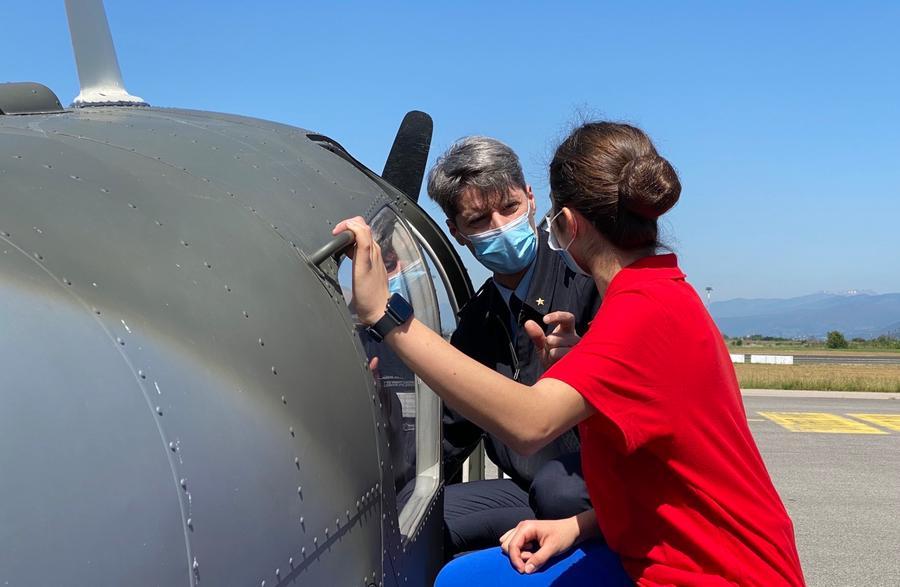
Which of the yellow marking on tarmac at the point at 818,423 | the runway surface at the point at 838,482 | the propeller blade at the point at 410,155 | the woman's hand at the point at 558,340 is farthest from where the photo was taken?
the yellow marking on tarmac at the point at 818,423

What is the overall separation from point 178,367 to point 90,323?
→ 0.17 m

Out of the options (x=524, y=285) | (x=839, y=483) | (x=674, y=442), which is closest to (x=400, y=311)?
(x=674, y=442)

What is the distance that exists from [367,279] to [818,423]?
49.2 feet

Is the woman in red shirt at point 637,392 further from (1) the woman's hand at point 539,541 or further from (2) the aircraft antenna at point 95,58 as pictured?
(2) the aircraft antenna at point 95,58

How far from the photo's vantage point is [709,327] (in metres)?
2.04

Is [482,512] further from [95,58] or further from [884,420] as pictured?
[884,420]

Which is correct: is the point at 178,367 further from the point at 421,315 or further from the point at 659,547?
the point at 421,315

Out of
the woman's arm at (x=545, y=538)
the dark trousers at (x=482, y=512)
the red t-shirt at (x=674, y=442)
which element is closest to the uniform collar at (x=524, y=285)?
the dark trousers at (x=482, y=512)

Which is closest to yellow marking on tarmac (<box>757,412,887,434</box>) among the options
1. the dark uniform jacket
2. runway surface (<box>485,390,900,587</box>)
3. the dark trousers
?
runway surface (<box>485,390,900,587</box>)

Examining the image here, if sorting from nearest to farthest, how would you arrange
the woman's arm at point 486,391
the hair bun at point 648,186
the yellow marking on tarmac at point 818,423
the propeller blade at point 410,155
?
the woman's arm at point 486,391 < the hair bun at point 648,186 < the propeller blade at point 410,155 < the yellow marking on tarmac at point 818,423

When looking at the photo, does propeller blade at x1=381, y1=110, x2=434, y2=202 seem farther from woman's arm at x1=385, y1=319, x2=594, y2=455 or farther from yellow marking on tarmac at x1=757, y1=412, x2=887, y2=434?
yellow marking on tarmac at x1=757, y1=412, x2=887, y2=434

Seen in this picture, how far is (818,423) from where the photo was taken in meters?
15.3

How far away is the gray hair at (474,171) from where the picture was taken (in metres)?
3.21

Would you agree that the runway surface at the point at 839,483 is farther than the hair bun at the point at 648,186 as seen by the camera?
Yes
